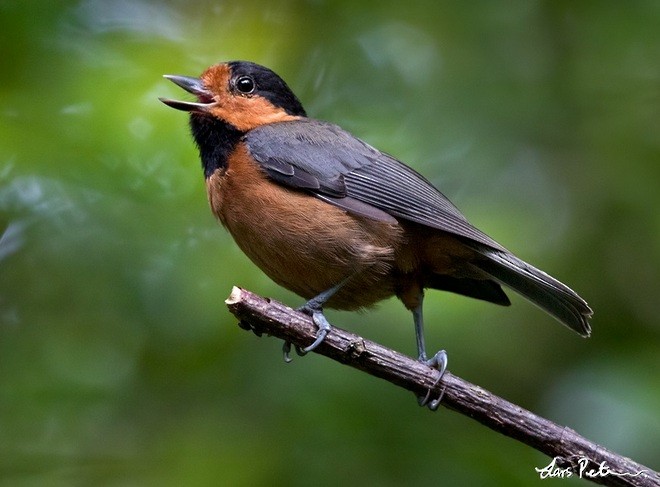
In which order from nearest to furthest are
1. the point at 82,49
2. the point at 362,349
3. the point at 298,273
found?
the point at 362,349, the point at 298,273, the point at 82,49

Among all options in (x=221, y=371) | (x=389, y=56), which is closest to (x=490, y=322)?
(x=221, y=371)

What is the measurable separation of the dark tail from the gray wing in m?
0.12

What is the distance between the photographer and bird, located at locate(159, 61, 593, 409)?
4.35 meters

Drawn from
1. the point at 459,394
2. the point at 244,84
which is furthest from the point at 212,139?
the point at 459,394

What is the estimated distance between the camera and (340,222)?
4410 mm

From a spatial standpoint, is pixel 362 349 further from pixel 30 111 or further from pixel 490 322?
pixel 30 111

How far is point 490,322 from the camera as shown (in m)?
5.14

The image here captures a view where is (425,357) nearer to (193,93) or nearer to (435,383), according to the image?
(435,383)

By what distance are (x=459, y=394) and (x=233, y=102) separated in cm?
223

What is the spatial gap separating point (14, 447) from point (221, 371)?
3.80 feet

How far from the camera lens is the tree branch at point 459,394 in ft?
11.3
